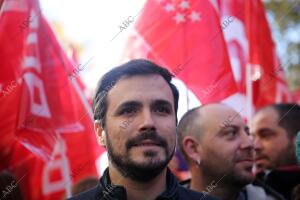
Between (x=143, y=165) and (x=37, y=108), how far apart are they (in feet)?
5.78

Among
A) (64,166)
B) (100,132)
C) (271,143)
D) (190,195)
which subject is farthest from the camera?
(64,166)

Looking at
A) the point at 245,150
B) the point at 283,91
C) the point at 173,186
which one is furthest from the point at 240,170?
the point at 283,91

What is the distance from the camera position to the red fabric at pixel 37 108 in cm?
378

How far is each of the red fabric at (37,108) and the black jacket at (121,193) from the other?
4.19ft

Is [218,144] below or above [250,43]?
below

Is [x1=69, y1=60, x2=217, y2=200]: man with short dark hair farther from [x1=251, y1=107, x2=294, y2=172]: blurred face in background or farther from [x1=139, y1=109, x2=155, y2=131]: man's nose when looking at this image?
[x1=251, y1=107, x2=294, y2=172]: blurred face in background

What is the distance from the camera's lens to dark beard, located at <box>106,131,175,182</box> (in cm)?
232

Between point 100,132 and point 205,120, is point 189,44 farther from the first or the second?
point 100,132

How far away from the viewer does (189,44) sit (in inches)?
154

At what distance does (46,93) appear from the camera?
4.04 metres

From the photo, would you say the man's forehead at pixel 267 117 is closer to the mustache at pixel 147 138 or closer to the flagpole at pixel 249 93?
the flagpole at pixel 249 93

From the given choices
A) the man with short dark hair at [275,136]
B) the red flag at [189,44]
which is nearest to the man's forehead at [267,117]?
the man with short dark hair at [275,136]

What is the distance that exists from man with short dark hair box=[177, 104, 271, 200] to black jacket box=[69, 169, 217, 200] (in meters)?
0.74

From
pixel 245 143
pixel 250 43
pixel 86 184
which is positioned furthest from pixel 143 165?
pixel 250 43
